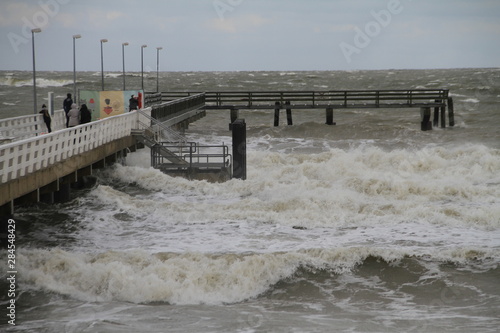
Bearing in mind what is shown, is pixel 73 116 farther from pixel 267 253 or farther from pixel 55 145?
pixel 267 253

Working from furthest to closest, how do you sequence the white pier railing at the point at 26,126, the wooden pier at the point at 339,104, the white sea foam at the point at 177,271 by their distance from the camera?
1. the wooden pier at the point at 339,104
2. the white pier railing at the point at 26,126
3. the white sea foam at the point at 177,271

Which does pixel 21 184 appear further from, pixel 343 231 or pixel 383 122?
pixel 383 122

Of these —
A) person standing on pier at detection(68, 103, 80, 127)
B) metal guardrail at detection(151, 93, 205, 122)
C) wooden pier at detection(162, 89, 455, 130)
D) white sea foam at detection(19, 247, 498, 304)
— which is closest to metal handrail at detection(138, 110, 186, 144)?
metal guardrail at detection(151, 93, 205, 122)

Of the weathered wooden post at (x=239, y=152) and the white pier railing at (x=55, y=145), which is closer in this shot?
the white pier railing at (x=55, y=145)

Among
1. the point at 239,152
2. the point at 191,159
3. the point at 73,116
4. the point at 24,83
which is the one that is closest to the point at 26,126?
the point at 73,116

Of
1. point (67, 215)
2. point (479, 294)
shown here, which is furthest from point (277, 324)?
point (67, 215)

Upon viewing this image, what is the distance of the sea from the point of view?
13922 mm

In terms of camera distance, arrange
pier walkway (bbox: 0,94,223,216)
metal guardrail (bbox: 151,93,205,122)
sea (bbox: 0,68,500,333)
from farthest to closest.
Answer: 1. metal guardrail (bbox: 151,93,205,122)
2. pier walkway (bbox: 0,94,223,216)
3. sea (bbox: 0,68,500,333)

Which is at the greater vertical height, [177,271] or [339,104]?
[339,104]

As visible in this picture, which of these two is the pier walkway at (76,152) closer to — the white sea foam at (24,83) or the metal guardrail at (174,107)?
the metal guardrail at (174,107)

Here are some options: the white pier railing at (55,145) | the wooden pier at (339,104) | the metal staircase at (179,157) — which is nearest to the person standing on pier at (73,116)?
the white pier railing at (55,145)

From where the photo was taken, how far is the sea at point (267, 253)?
1392cm

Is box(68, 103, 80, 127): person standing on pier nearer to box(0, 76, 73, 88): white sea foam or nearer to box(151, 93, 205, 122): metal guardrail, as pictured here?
box(151, 93, 205, 122): metal guardrail

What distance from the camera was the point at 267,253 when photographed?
17.3 metres
